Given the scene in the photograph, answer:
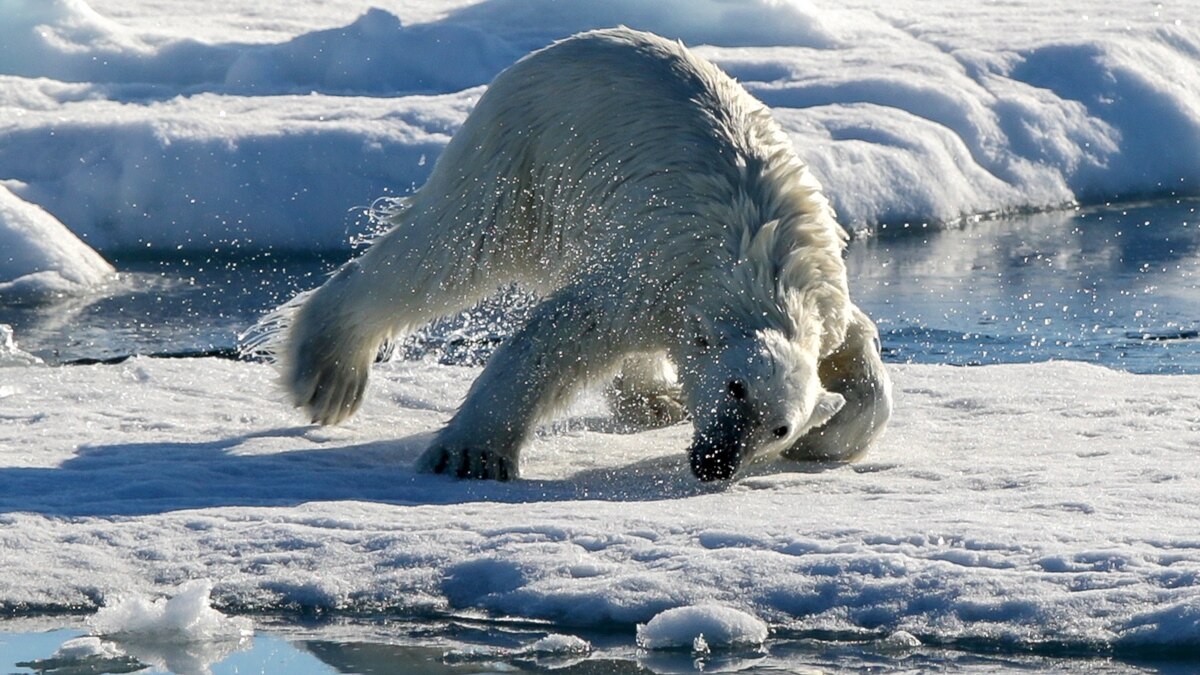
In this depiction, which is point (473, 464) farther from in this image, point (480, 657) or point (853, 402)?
point (480, 657)

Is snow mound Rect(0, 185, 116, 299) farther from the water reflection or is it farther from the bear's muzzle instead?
the bear's muzzle

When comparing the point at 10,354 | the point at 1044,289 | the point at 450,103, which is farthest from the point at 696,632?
the point at 450,103

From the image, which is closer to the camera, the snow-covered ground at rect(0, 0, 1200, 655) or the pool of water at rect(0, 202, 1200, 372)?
the snow-covered ground at rect(0, 0, 1200, 655)

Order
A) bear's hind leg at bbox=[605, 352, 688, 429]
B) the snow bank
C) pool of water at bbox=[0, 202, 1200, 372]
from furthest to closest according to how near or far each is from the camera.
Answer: the snow bank → pool of water at bbox=[0, 202, 1200, 372] → bear's hind leg at bbox=[605, 352, 688, 429]

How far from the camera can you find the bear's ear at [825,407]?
16.6 feet

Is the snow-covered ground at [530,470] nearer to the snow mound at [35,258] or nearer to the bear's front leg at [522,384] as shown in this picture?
the snow mound at [35,258]

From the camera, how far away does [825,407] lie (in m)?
5.07

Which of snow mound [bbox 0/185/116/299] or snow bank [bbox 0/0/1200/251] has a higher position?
snow bank [bbox 0/0/1200/251]

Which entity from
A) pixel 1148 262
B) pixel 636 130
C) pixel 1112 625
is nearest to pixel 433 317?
pixel 636 130

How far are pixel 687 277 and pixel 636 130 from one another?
61cm

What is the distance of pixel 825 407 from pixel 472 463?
1021 millimetres

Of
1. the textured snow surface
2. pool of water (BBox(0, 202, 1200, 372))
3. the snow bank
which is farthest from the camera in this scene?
the snow bank

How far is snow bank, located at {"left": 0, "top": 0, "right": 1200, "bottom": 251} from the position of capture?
35.9 feet

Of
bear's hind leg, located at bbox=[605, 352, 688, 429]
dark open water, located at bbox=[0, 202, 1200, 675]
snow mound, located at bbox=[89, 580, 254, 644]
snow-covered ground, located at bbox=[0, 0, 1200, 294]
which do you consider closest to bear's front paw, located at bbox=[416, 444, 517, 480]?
bear's hind leg, located at bbox=[605, 352, 688, 429]
